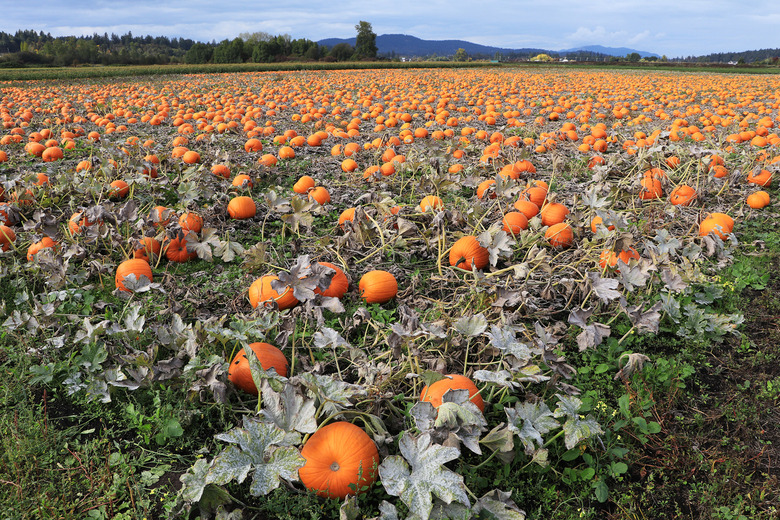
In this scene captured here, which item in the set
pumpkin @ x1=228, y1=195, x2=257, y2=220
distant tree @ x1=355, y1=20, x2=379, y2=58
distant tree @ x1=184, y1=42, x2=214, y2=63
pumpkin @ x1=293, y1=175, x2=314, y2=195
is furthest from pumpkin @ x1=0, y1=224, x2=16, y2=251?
distant tree @ x1=355, y1=20, x2=379, y2=58

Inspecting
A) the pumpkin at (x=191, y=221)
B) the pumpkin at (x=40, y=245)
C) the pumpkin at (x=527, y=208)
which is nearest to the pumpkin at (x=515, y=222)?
the pumpkin at (x=527, y=208)

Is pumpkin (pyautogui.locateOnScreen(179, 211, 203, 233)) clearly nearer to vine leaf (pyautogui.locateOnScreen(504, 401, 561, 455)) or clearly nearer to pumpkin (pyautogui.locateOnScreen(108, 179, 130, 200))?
pumpkin (pyautogui.locateOnScreen(108, 179, 130, 200))

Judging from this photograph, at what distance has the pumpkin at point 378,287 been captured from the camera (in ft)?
12.3

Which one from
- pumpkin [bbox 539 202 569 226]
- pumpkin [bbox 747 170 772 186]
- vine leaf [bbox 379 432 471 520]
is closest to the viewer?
vine leaf [bbox 379 432 471 520]

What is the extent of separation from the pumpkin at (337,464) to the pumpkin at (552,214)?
3232 millimetres

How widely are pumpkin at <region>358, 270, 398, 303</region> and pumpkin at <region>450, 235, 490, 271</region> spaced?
0.63m

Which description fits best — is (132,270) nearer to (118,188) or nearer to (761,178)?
(118,188)

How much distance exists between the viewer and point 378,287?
12.3 ft

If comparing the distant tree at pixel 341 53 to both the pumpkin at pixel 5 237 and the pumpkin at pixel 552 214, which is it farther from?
the pumpkin at pixel 552 214

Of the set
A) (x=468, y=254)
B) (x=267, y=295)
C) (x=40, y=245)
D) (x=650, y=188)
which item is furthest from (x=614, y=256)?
(x=40, y=245)

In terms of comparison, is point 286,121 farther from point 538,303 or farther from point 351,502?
point 351,502

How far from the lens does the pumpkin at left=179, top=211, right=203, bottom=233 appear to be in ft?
14.9

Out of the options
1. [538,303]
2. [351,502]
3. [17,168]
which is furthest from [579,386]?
[17,168]

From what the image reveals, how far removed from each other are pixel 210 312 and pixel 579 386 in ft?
9.04
